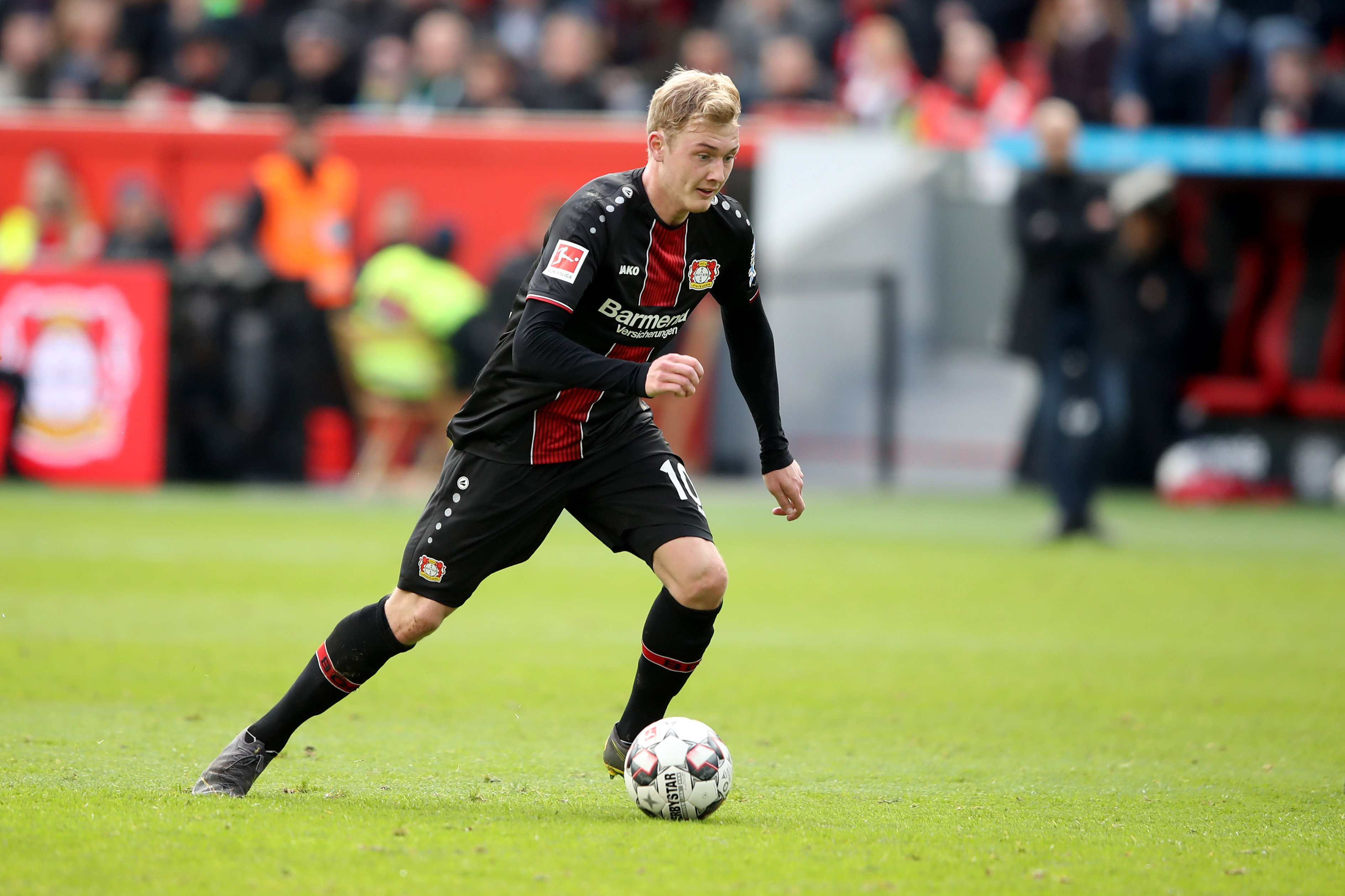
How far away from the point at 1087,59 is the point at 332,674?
43.6ft

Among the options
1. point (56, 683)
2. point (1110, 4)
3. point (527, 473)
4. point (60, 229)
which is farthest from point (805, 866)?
point (1110, 4)

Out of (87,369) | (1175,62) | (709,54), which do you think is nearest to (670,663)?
(87,369)

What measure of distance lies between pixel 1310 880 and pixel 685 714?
2.74 m

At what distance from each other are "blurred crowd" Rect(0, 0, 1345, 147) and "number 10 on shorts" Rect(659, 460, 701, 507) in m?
11.6

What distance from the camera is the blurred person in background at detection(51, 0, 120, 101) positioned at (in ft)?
61.3

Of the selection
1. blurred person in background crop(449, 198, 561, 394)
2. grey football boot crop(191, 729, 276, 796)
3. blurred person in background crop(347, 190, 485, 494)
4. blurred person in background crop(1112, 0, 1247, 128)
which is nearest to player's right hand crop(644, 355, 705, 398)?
grey football boot crop(191, 729, 276, 796)

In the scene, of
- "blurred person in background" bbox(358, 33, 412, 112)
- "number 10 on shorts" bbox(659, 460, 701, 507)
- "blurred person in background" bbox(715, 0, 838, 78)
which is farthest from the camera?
"blurred person in background" bbox(715, 0, 838, 78)

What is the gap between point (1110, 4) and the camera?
1706cm

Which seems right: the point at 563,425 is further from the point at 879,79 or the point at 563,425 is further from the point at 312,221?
the point at 879,79

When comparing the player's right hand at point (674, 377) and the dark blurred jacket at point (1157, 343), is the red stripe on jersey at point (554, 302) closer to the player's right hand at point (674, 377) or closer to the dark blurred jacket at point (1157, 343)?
the player's right hand at point (674, 377)

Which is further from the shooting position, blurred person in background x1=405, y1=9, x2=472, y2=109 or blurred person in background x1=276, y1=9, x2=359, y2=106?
blurred person in background x1=276, y1=9, x2=359, y2=106

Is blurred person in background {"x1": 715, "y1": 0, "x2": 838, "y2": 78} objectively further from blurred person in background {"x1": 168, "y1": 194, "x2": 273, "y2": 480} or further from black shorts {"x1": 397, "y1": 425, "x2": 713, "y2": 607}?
black shorts {"x1": 397, "y1": 425, "x2": 713, "y2": 607}

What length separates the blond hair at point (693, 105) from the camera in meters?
4.76

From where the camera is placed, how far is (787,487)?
17.2 feet
